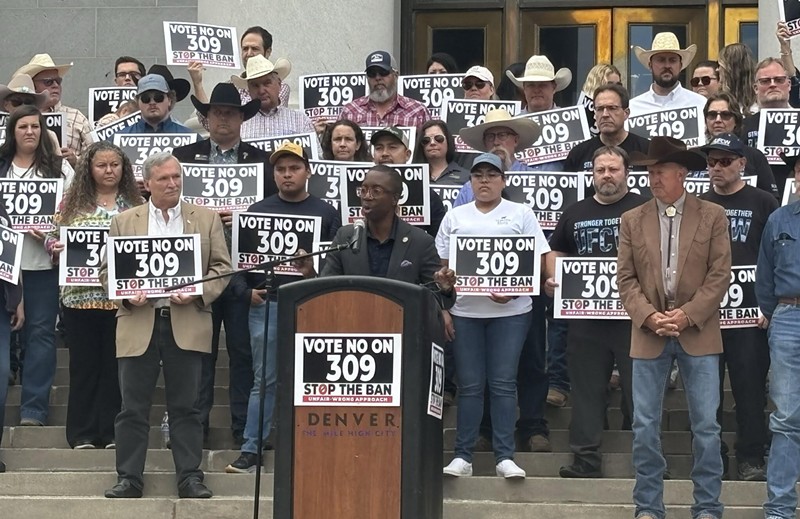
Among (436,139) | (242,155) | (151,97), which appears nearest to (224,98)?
(242,155)

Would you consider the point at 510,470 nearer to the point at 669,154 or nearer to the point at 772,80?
the point at 669,154

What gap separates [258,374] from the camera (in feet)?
43.7

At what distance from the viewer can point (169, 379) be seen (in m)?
13.1

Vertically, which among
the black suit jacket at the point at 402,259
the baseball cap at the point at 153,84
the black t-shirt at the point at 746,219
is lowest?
the black suit jacket at the point at 402,259

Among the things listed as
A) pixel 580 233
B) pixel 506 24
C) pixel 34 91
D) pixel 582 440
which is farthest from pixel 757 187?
pixel 506 24

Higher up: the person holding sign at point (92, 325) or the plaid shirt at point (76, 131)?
the plaid shirt at point (76, 131)

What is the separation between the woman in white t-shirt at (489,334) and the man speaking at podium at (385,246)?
65 centimetres

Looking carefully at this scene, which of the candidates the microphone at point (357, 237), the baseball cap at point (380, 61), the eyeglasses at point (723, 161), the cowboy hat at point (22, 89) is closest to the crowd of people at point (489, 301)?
the eyeglasses at point (723, 161)

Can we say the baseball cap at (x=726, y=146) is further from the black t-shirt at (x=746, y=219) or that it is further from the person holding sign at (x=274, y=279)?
the person holding sign at (x=274, y=279)

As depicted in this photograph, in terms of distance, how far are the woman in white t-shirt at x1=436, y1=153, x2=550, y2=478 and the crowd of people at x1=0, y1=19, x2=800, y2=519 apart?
16mm

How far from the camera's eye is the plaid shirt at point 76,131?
653 inches

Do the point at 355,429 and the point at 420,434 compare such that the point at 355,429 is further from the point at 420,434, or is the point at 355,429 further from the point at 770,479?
the point at 770,479

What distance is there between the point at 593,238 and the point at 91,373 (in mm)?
3645

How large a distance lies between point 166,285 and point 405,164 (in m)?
2.29
